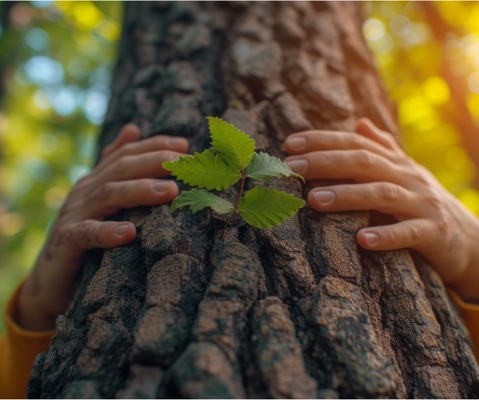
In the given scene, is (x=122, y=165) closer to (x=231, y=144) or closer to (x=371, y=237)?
(x=231, y=144)

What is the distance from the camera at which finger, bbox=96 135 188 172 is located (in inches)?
44.9

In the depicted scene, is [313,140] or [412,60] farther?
[412,60]

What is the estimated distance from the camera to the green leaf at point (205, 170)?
74 centimetres

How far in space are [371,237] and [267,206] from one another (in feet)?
1.19

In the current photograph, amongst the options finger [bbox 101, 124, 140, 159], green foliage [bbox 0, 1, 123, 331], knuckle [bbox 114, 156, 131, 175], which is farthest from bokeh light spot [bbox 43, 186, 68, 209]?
knuckle [bbox 114, 156, 131, 175]

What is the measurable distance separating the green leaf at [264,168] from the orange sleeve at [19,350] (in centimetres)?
100

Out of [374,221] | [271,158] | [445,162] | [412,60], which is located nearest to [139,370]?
[271,158]

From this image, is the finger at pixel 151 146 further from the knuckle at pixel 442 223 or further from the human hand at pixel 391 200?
the knuckle at pixel 442 223

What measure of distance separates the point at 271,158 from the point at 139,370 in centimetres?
52

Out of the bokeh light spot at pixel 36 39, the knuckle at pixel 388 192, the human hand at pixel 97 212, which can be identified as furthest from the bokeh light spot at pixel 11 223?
the knuckle at pixel 388 192

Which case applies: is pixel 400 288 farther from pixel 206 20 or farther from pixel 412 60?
pixel 412 60

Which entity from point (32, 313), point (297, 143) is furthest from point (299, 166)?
point (32, 313)

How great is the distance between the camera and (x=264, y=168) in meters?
0.77

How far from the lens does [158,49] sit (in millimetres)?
1560
